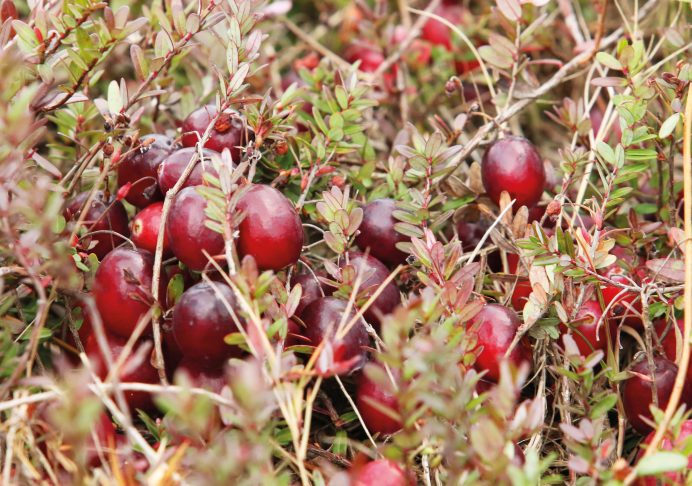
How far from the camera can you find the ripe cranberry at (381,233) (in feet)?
4.80

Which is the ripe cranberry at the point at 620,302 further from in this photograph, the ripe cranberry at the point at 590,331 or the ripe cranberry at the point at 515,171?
the ripe cranberry at the point at 515,171

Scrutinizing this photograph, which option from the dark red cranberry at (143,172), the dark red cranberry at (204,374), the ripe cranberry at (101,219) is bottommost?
the dark red cranberry at (204,374)

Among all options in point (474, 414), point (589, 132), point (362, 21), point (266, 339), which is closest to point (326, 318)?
point (266, 339)

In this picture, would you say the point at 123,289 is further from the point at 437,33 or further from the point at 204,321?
the point at 437,33

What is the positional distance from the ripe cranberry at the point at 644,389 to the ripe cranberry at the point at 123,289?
864 mm

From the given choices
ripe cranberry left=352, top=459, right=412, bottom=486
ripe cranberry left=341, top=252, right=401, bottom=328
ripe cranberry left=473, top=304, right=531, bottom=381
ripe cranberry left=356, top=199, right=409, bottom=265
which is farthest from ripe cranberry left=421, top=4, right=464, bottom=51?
ripe cranberry left=352, top=459, right=412, bottom=486

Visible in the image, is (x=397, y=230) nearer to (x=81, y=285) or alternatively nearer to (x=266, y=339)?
(x=266, y=339)

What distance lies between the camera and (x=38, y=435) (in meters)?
1.19

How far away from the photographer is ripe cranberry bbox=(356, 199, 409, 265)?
4.80 ft

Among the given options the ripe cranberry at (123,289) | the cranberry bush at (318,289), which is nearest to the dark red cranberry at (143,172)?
the cranberry bush at (318,289)

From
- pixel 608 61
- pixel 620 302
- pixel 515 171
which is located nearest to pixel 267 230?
pixel 515 171

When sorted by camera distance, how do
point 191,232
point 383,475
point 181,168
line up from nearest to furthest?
point 383,475 < point 191,232 < point 181,168

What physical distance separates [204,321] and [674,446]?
742mm

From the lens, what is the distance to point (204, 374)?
3.99 ft
